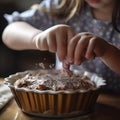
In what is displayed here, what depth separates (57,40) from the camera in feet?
2.08

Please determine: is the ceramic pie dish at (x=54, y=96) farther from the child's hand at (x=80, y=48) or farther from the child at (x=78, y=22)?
the child at (x=78, y=22)

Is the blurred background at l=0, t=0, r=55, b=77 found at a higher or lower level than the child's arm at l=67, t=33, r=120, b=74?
lower

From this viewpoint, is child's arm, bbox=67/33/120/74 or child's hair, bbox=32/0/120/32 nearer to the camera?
child's arm, bbox=67/33/120/74

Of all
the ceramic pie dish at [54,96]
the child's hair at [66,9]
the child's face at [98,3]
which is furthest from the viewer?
the child's hair at [66,9]

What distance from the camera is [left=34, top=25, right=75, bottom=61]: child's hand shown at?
24.2 inches

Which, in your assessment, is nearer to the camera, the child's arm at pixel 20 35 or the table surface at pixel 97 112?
the table surface at pixel 97 112

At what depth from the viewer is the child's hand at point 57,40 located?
2.02 feet

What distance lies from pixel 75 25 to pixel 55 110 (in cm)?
47

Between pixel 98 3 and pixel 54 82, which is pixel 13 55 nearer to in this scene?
pixel 98 3

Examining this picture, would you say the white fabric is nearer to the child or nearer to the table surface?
the table surface

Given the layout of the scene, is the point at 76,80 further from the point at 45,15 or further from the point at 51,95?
the point at 45,15

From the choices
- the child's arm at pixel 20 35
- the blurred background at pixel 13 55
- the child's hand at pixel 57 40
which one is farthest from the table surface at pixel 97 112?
the blurred background at pixel 13 55

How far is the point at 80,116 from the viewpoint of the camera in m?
0.57

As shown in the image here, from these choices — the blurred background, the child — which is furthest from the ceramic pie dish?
the blurred background
